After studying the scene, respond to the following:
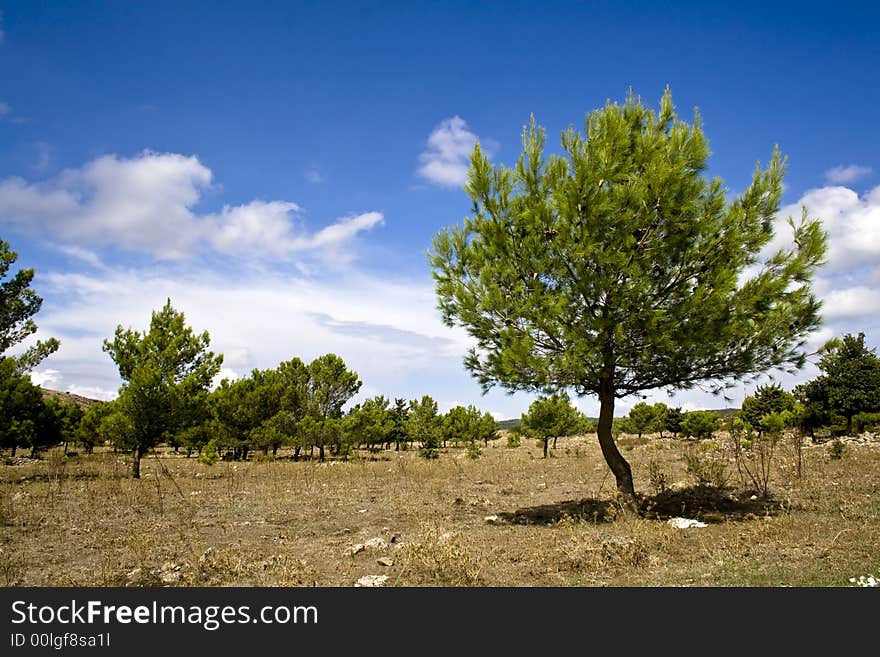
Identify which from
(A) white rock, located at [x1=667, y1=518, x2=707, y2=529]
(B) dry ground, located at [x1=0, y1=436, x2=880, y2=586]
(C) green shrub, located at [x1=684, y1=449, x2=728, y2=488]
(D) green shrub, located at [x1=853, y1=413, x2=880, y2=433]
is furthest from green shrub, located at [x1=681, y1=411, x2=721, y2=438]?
(A) white rock, located at [x1=667, y1=518, x2=707, y2=529]

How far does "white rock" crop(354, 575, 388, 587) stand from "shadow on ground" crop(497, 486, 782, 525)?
4.51 m

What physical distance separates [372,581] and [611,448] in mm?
6165

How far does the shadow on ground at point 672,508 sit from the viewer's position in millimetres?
9773

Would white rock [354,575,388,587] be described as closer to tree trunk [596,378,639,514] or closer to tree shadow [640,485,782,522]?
tree trunk [596,378,639,514]

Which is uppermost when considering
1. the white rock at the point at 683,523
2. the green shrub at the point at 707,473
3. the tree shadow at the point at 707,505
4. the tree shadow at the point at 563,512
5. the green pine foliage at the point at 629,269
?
the green pine foliage at the point at 629,269

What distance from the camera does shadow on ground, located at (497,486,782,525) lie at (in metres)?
9.77

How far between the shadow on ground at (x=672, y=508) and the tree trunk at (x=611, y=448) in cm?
32

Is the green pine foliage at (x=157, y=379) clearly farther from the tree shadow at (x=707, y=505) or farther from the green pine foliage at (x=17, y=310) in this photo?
the tree shadow at (x=707, y=505)

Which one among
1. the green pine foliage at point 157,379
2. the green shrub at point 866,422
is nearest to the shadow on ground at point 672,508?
the green pine foliage at point 157,379

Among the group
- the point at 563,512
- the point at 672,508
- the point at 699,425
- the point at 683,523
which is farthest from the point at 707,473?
the point at 699,425

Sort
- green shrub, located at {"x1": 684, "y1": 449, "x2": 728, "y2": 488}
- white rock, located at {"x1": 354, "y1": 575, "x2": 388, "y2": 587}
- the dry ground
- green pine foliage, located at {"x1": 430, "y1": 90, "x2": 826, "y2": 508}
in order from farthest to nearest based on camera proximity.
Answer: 1. green shrub, located at {"x1": 684, "y1": 449, "x2": 728, "y2": 488}
2. green pine foliage, located at {"x1": 430, "y1": 90, "x2": 826, "y2": 508}
3. the dry ground
4. white rock, located at {"x1": 354, "y1": 575, "x2": 388, "y2": 587}

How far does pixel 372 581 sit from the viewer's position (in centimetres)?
589

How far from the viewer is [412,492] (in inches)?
572

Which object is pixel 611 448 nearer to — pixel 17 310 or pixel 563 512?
pixel 563 512
